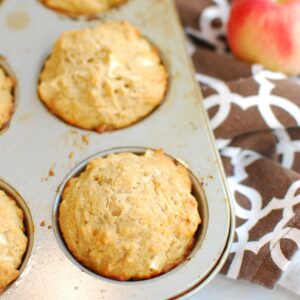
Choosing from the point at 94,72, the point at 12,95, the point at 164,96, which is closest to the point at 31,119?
the point at 12,95

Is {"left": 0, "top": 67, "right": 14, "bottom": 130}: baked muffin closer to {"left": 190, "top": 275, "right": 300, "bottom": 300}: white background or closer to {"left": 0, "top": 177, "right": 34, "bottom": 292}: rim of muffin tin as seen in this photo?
{"left": 0, "top": 177, "right": 34, "bottom": 292}: rim of muffin tin

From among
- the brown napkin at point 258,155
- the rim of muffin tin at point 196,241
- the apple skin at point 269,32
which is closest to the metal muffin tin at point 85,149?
the rim of muffin tin at point 196,241

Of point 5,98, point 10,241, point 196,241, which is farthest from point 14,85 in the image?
point 196,241

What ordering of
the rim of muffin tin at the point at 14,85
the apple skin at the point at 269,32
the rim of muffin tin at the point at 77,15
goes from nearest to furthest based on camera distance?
the rim of muffin tin at the point at 14,85 → the apple skin at the point at 269,32 → the rim of muffin tin at the point at 77,15

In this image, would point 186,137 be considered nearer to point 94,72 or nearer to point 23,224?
point 94,72

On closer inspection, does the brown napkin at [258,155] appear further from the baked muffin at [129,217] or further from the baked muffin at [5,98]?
the baked muffin at [5,98]

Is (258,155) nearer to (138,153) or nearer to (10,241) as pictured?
(138,153)
